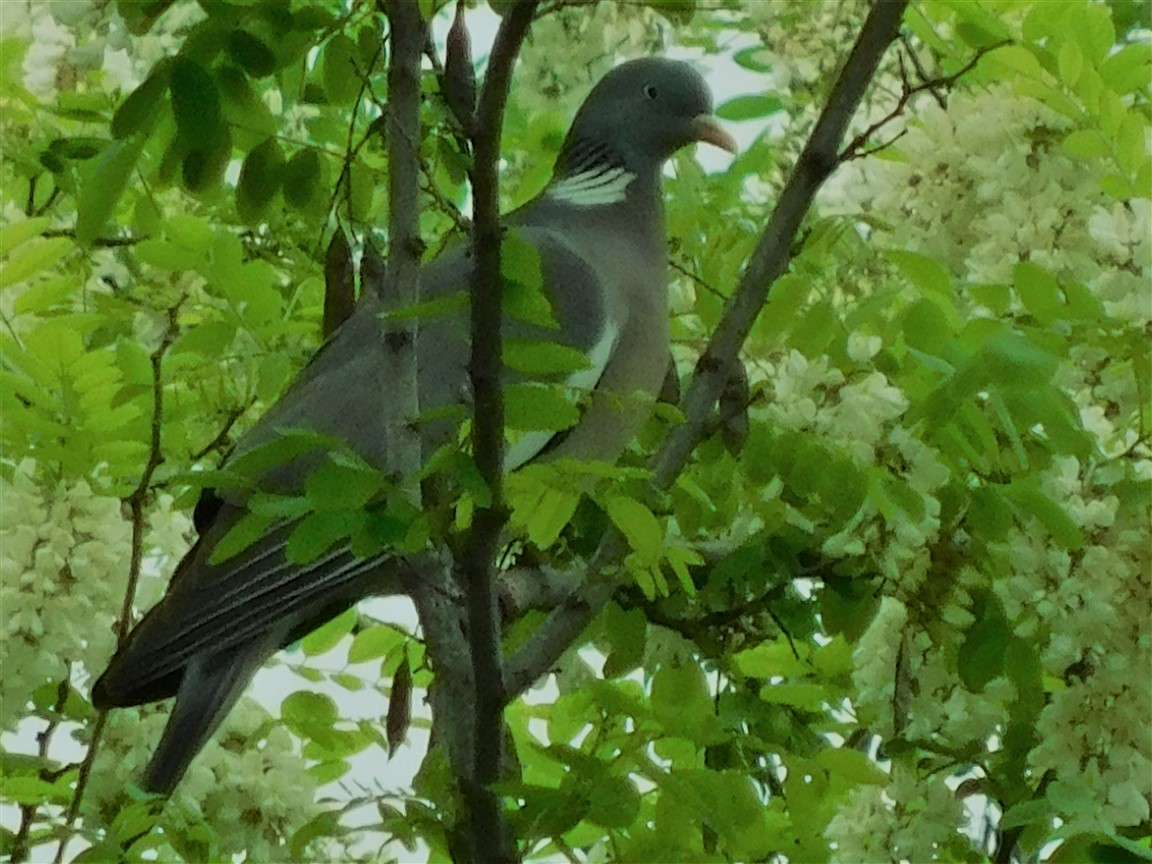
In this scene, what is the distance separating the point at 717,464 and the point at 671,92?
15.9 inches

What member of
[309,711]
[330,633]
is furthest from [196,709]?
[330,633]

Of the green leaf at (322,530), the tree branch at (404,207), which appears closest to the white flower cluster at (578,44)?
the tree branch at (404,207)

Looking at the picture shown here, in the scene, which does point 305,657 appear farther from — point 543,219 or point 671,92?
point 671,92

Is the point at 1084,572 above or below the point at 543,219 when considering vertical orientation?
below

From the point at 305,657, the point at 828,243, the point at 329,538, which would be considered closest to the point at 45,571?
the point at 305,657

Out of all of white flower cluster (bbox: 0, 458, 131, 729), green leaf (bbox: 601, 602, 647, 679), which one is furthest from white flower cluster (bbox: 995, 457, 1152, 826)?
white flower cluster (bbox: 0, 458, 131, 729)

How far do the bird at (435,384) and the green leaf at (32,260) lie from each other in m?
0.16

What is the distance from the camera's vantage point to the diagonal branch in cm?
63

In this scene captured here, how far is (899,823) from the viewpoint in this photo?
78cm

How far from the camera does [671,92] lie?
3.68 ft

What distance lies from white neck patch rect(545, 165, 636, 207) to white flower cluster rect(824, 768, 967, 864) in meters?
0.48

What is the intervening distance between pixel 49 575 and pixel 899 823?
512 mm

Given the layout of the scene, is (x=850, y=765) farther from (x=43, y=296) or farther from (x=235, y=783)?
(x=43, y=296)

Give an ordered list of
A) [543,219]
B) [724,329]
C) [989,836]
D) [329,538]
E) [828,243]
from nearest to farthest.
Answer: [329,538]
[724,329]
[828,243]
[989,836]
[543,219]
